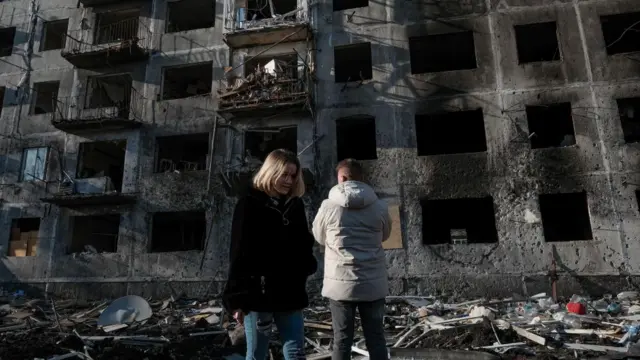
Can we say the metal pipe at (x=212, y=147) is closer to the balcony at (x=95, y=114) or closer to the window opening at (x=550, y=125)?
the balcony at (x=95, y=114)

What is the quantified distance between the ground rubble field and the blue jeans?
3.11 metres

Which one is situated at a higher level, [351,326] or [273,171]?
[273,171]

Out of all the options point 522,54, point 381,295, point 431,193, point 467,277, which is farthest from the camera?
point 522,54

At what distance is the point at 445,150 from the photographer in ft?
59.2

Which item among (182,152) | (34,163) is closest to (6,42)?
(34,163)

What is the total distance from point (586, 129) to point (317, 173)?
913 centimetres

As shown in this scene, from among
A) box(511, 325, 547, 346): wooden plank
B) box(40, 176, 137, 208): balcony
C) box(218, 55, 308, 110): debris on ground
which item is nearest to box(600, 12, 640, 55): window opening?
box(218, 55, 308, 110): debris on ground

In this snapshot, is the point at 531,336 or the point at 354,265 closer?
the point at 354,265

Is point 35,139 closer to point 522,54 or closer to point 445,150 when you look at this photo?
point 445,150

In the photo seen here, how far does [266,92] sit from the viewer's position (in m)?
15.2

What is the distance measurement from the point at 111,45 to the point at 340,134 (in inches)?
408

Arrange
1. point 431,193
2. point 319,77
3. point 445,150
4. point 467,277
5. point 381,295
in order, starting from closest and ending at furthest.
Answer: point 381,295
point 467,277
point 431,193
point 319,77
point 445,150

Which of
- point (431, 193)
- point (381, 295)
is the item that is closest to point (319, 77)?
point (431, 193)

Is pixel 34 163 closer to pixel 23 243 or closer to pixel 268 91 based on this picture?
pixel 23 243
